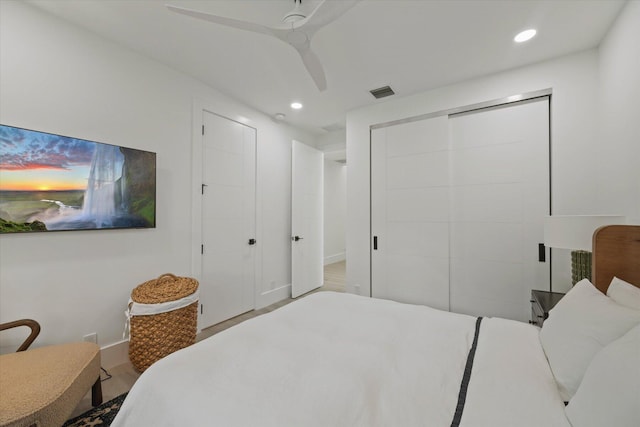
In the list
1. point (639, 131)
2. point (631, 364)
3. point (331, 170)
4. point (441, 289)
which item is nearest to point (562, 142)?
point (639, 131)

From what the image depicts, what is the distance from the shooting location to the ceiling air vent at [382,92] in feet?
9.71

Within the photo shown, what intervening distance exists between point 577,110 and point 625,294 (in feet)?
6.45

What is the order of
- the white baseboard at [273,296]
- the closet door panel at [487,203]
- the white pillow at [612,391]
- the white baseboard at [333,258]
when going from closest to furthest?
the white pillow at [612,391]
the closet door panel at [487,203]
the white baseboard at [273,296]
the white baseboard at [333,258]

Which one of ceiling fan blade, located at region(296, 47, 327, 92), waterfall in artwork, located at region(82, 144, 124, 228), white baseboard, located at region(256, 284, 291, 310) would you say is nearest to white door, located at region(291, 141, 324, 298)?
white baseboard, located at region(256, 284, 291, 310)

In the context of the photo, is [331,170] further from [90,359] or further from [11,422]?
[11,422]

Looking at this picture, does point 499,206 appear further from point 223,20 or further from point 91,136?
point 91,136

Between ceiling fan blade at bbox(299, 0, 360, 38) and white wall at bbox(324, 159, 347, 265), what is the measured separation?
16.5ft

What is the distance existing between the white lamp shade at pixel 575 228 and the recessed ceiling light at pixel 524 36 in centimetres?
148

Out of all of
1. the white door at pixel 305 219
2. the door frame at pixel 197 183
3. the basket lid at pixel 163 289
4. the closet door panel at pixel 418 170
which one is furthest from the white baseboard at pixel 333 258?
the basket lid at pixel 163 289

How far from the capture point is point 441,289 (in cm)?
291

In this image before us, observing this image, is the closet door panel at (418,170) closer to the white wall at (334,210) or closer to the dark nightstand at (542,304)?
the dark nightstand at (542,304)

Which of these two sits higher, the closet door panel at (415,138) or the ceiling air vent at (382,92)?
→ the ceiling air vent at (382,92)

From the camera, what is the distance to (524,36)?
6.88ft

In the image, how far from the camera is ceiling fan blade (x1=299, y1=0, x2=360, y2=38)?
1233 mm
